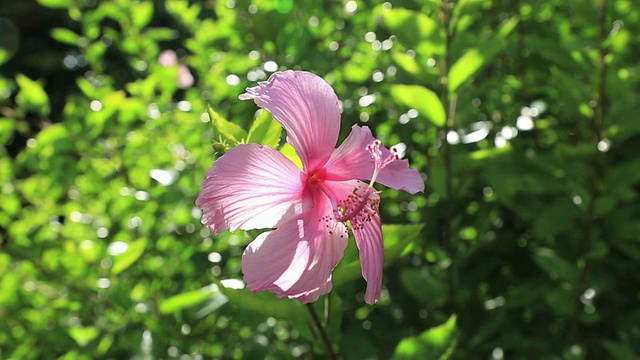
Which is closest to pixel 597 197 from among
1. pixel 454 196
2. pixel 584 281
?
pixel 584 281

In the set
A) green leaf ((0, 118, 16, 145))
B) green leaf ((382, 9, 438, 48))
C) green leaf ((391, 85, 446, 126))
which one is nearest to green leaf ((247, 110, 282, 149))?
green leaf ((391, 85, 446, 126))

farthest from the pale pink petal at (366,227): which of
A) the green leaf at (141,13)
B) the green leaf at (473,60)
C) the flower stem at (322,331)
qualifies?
the green leaf at (141,13)

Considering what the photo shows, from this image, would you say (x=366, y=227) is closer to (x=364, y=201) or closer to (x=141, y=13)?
(x=364, y=201)

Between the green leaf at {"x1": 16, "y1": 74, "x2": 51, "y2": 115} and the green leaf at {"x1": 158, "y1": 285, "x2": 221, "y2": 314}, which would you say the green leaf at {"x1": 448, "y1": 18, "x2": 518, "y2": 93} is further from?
the green leaf at {"x1": 16, "y1": 74, "x2": 51, "y2": 115}

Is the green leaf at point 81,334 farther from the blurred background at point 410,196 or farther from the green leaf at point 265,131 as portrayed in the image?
the green leaf at point 265,131

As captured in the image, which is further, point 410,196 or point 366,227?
point 410,196

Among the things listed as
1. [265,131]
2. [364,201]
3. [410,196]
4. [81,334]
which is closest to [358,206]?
[364,201]
